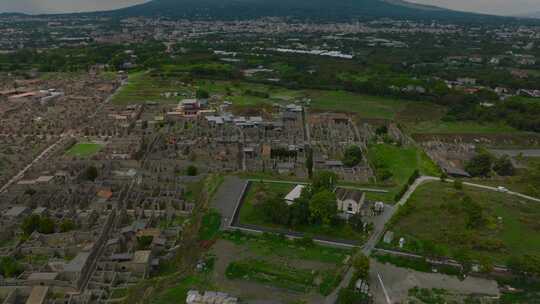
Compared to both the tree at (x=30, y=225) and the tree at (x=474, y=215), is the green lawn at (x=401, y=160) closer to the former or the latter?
the tree at (x=474, y=215)

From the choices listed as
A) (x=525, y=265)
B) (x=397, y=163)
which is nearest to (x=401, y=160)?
(x=397, y=163)

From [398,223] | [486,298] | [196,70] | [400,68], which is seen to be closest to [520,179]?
[398,223]

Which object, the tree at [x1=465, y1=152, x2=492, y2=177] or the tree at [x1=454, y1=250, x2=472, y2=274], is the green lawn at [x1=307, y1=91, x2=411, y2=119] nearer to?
the tree at [x1=465, y1=152, x2=492, y2=177]

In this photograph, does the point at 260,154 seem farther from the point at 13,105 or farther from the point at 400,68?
the point at 400,68

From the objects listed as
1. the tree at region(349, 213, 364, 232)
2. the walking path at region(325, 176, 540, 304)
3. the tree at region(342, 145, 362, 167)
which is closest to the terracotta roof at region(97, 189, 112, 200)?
the tree at region(349, 213, 364, 232)

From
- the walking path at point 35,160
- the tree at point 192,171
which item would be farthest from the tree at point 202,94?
the tree at point 192,171

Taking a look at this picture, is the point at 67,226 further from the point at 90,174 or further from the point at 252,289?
the point at 252,289
